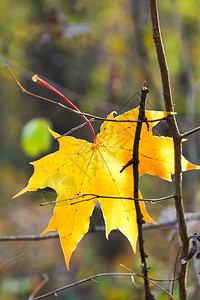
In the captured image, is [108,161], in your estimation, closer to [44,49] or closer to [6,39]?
[6,39]

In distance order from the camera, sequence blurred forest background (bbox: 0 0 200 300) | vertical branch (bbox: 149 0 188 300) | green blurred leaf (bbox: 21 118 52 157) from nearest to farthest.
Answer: vertical branch (bbox: 149 0 188 300) → green blurred leaf (bbox: 21 118 52 157) → blurred forest background (bbox: 0 0 200 300)

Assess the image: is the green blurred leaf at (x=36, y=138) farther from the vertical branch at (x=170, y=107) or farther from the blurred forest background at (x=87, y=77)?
the vertical branch at (x=170, y=107)

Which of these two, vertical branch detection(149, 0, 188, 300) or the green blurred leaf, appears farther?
the green blurred leaf

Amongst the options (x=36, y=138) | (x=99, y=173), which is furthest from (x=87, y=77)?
(x=99, y=173)

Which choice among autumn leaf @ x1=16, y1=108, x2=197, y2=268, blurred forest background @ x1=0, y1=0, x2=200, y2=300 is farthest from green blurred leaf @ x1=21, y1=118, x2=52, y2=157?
autumn leaf @ x1=16, y1=108, x2=197, y2=268

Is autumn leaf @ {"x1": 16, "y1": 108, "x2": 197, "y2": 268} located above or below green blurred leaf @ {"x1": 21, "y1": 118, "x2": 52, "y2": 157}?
below

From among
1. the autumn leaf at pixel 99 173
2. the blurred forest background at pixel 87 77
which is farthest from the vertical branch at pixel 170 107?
the blurred forest background at pixel 87 77

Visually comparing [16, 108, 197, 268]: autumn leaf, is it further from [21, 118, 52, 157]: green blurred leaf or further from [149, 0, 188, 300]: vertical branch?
[21, 118, 52, 157]: green blurred leaf
